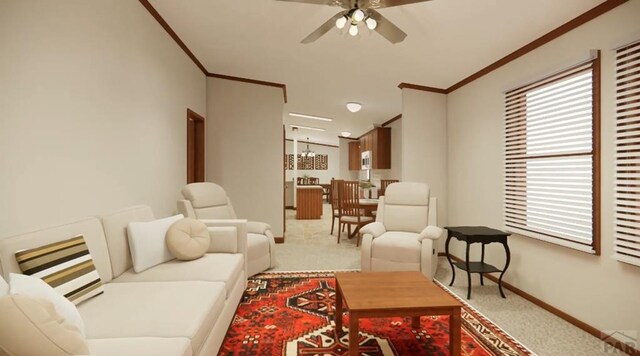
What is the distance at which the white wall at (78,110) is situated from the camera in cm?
155

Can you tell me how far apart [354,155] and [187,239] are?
814cm

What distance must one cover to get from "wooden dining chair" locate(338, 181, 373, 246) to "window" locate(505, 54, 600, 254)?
230 centimetres

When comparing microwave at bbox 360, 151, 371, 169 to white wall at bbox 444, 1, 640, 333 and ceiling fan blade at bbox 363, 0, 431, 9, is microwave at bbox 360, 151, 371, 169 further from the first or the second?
ceiling fan blade at bbox 363, 0, 431, 9

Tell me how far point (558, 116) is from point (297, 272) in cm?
305

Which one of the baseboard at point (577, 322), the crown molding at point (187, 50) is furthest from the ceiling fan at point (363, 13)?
the baseboard at point (577, 322)

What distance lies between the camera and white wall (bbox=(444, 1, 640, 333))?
216 cm

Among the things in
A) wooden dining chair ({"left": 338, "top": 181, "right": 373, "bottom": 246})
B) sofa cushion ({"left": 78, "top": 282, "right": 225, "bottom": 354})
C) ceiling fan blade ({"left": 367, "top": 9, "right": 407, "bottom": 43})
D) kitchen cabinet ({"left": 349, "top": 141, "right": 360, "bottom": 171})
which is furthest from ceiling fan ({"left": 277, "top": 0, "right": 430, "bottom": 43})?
kitchen cabinet ({"left": 349, "top": 141, "right": 360, "bottom": 171})

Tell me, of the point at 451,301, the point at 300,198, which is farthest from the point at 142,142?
the point at 300,198

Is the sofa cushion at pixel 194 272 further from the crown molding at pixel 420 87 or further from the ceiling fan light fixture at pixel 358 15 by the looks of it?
the crown molding at pixel 420 87

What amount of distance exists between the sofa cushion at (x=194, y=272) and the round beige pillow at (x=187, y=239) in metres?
0.06

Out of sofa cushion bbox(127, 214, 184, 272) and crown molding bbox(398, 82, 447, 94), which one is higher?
crown molding bbox(398, 82, 447, 94)

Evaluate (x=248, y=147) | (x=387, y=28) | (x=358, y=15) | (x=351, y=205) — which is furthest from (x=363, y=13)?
(x=351, y=205)

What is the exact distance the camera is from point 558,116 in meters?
2.68

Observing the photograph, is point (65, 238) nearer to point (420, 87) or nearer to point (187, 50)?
point (187, 50)
